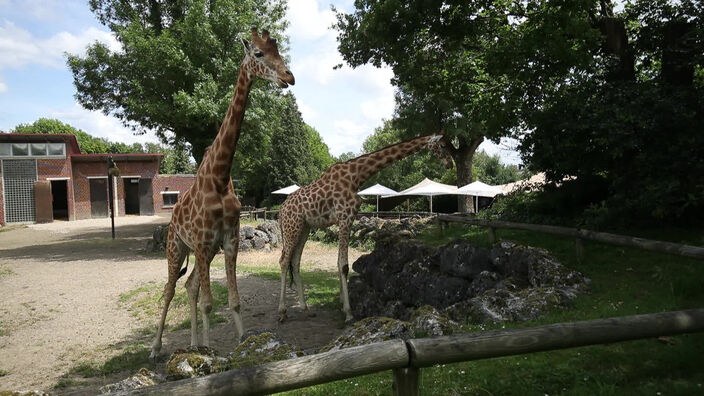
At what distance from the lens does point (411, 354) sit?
2.39m

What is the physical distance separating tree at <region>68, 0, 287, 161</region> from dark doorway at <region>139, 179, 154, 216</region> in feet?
50.8

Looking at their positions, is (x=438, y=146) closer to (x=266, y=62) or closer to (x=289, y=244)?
(x=289, y=244)

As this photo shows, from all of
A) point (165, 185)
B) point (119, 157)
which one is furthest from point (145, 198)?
point (119, 157)

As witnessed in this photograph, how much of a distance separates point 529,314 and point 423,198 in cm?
2904

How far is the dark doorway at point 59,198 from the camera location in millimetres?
32466

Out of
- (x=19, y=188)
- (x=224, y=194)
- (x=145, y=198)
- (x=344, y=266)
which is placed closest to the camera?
(x=224, y=194)

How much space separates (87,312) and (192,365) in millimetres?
6355

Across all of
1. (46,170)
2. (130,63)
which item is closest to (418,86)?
(130,63)

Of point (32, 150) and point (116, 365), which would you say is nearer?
point (116, 365)

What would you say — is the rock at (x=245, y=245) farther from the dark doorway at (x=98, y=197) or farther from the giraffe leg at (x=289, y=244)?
the dark doorway at (x=98, y=197)

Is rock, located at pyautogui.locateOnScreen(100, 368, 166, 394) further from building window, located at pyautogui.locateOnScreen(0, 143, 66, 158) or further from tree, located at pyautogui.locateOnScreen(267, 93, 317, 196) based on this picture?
tree, located at pyautogui.locateOnScreen(267, 93, 317, 196)

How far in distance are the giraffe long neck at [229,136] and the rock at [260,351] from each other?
2014mm

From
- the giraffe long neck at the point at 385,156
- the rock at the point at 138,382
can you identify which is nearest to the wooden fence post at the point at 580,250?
the giraffe long neck at the point at 385,156

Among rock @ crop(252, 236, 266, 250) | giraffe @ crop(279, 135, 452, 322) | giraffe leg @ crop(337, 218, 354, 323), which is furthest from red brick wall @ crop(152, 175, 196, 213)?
giraffe leg @ crop(337, 218, 354, 323)
